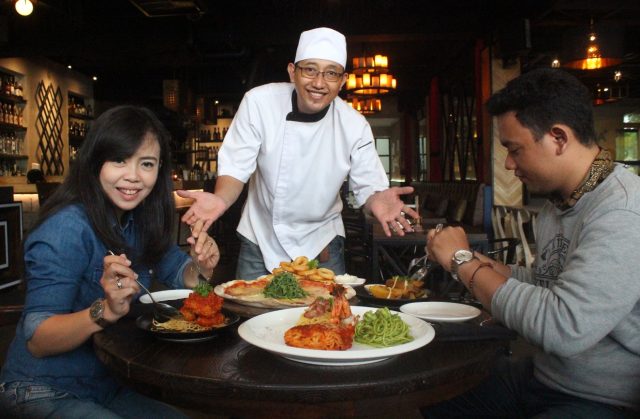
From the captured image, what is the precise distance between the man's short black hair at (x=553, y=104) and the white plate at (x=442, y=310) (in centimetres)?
51

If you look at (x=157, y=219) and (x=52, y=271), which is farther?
(x=157, y=219)

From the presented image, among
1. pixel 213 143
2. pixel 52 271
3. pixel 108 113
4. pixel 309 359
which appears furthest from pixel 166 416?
pixel 213 143

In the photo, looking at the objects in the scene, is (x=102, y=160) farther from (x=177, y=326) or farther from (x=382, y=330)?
(x=382, y=330)

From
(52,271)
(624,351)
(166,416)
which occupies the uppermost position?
(52,271)

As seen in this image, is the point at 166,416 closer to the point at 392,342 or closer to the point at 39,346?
the point at 39,346

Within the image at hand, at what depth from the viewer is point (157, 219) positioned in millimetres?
1816

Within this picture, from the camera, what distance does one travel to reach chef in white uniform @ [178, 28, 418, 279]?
2580 mm

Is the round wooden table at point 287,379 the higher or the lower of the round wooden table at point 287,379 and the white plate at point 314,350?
the lower

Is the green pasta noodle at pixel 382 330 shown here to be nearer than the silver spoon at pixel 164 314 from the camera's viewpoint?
Yes

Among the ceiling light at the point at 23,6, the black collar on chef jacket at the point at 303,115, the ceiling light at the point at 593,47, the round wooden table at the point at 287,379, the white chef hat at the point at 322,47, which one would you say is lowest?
the round wooden table at the point at 287,379

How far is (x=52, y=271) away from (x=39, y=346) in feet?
0.59

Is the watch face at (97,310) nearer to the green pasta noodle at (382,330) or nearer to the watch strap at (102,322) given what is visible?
the watch strap at (102,322)

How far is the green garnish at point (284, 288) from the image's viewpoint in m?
1.66

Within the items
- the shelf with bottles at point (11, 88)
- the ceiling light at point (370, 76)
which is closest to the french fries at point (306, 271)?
the ceiling light at point (370, 76)
